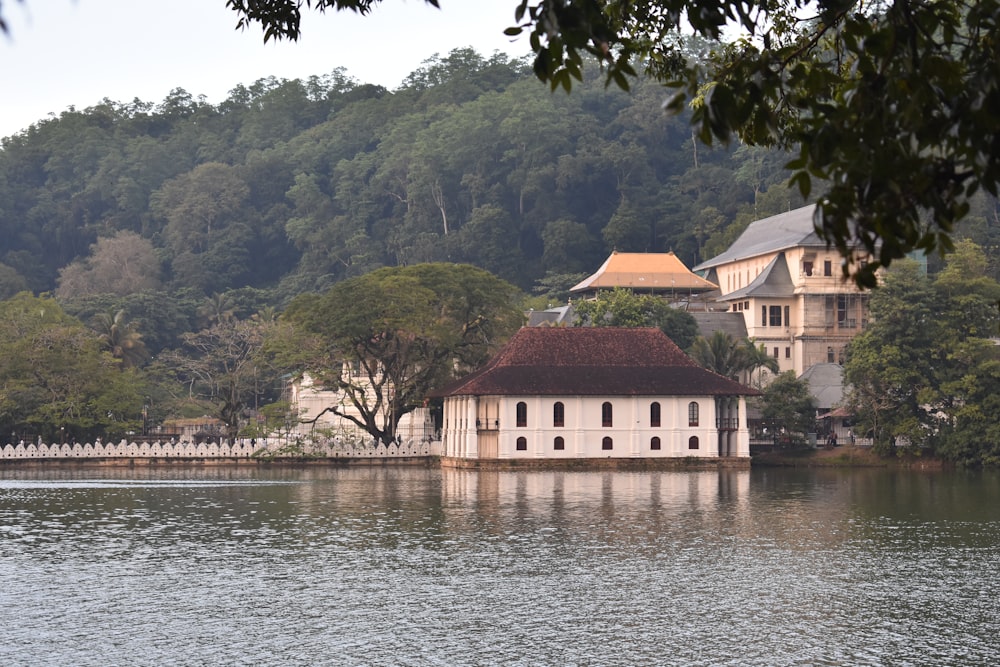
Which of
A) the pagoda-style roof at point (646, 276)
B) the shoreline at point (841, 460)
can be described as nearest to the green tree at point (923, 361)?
the shoreline at point (841, 460)

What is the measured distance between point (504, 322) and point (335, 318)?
9.91 m

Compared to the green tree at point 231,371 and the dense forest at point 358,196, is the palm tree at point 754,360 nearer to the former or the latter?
the green tree at point 231,371

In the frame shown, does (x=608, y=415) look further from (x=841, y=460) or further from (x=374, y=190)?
(x=374, y=190)

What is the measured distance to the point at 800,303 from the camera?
9138 cm

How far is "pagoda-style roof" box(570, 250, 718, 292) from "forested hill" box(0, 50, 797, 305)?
13.6 metres

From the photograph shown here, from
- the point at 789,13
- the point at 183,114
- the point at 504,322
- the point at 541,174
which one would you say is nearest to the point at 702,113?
the point at 789,13

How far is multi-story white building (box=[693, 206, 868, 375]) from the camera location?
90.7m

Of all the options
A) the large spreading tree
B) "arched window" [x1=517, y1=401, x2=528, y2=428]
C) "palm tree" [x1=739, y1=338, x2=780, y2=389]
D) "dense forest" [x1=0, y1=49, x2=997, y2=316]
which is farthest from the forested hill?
the large spreading tree

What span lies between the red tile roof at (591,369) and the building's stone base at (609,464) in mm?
3105

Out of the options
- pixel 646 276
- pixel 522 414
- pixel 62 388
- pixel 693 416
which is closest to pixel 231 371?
pixel 62 388

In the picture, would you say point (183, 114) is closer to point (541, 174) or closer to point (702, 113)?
point (541, 174)

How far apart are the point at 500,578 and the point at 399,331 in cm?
4330

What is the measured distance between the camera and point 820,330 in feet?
299

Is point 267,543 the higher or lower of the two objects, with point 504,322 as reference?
lower
